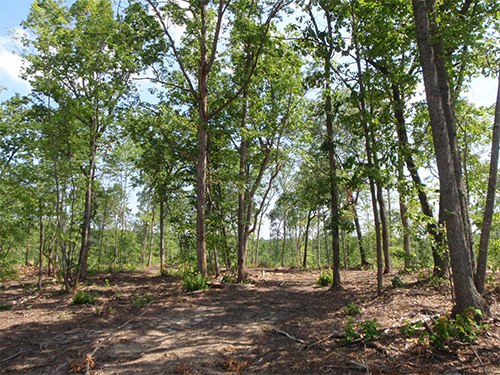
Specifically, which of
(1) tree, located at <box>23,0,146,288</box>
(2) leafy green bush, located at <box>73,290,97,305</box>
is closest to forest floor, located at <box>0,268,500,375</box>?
(2) leafy green bush, located at <box>73,290,97,305</box>

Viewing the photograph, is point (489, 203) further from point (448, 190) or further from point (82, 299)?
point (82, 299)

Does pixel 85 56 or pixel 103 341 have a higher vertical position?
pixel 85 56

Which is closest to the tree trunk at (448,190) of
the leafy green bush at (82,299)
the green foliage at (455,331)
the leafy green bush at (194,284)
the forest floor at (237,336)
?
the green foliage at (455,331)

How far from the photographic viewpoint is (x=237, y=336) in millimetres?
5590

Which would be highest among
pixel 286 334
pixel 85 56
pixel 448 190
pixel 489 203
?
pixel 85 56

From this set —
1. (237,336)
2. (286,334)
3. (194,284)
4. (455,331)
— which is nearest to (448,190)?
(455,331)

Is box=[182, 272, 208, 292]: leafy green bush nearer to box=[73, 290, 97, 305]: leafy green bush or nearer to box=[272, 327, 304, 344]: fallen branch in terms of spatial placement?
box=[73, 290, 97, 305]: leafy green bush

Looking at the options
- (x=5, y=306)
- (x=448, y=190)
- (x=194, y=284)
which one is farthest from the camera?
(x=194, y=284)

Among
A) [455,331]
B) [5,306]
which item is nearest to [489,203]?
[455,331]

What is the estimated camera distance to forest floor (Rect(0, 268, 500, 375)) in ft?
12.5

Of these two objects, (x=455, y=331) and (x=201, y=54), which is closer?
(x=455, y=331)

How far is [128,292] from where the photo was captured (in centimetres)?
1061

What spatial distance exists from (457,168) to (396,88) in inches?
208

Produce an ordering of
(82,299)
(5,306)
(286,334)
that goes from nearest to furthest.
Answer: (286,334) → (5,306) → (82,299)
